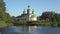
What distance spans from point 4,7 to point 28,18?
66.9m

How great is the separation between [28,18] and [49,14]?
1565 cm

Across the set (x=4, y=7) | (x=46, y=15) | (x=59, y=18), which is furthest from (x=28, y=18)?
(x=4, y=7)

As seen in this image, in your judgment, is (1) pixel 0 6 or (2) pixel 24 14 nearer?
(1) pixel 0 6

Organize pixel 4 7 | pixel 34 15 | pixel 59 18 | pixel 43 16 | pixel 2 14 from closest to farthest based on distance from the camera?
pixel 2 14
pixel 4 7
pixel 59 18
pixel 34 15
pixel 43 16

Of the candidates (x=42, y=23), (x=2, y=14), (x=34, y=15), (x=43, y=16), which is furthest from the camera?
(x=43, y=16)

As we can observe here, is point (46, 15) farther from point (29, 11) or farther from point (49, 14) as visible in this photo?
point (29, 11)

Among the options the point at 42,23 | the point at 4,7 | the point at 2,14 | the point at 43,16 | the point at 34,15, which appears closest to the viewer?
the point at 2,14

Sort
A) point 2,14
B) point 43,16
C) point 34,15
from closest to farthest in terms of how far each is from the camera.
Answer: point 2,14
point 34,15
point 43,16

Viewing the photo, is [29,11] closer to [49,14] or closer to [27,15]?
[27,15]

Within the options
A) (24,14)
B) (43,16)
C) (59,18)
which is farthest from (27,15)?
(59,18)

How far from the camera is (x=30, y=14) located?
149 meters

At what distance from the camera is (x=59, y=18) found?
135625 mm

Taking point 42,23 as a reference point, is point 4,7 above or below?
above

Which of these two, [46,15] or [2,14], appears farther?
[46,15]
